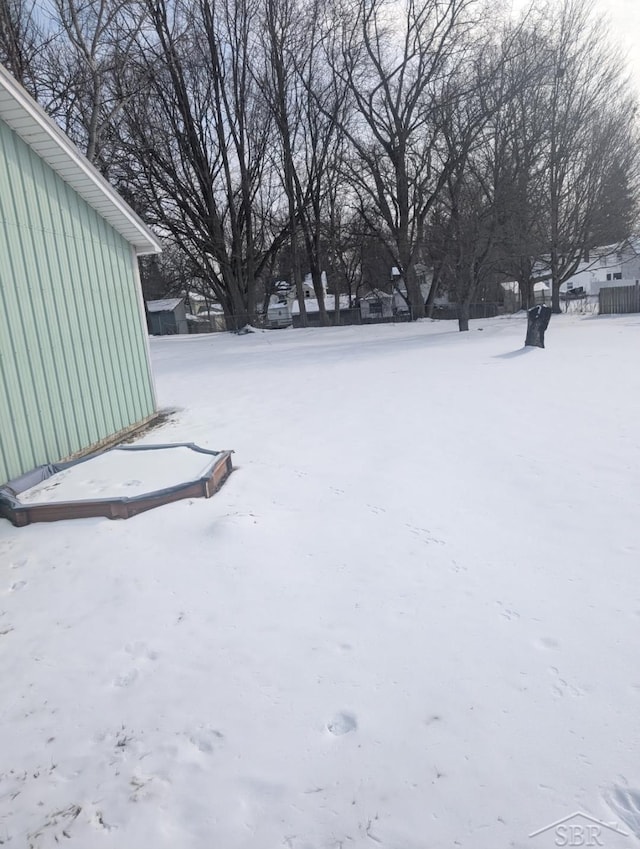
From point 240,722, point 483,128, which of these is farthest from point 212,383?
point 483,128

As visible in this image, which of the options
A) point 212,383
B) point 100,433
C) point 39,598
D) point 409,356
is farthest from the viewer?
point 409,356

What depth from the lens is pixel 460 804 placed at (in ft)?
6.06

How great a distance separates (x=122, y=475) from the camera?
16.6 ft

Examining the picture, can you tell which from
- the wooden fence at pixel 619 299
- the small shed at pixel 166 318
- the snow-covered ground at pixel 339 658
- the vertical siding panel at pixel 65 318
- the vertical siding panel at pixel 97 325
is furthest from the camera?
the small shed at pixel 166 318

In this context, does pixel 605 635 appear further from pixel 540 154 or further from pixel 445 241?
pixel 540 154

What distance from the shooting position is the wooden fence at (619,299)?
24.1 m

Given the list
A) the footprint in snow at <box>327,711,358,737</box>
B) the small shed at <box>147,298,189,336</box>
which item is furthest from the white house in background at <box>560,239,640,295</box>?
the footprint in snow at <box>327,711,358,737</box>

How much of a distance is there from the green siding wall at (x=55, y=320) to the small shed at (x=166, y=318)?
116ft

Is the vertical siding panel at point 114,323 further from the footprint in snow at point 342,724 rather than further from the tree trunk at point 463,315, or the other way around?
the tree trunk at point 463,315

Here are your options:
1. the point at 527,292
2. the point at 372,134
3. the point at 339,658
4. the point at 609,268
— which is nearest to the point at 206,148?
the point at 372,134

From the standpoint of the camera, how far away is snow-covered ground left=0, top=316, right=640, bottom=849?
187 cm

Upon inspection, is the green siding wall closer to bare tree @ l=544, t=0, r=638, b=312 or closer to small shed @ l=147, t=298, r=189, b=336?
bare tree @ l=544, t=0, r=638, b=312

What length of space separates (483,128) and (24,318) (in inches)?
861

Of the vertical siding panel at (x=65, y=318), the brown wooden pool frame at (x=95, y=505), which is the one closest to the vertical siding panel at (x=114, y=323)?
the vertical siding panel at (x=65, y=318)
